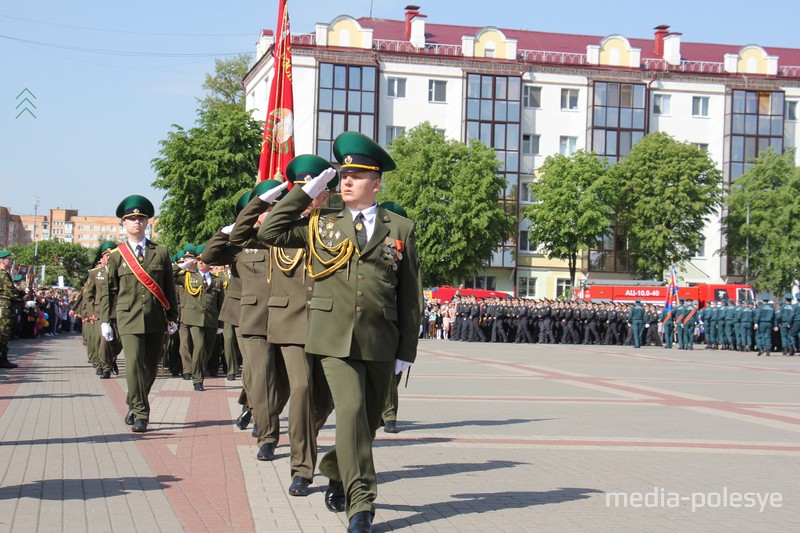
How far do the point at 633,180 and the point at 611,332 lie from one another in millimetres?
26708

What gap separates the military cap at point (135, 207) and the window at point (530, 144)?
2442 inches

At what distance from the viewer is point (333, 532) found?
5859mm

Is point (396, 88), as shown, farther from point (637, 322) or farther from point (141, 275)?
point (141, 275)

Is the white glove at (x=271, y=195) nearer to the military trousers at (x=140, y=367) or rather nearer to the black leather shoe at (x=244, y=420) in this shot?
the military trousers at (x=140, y=367)

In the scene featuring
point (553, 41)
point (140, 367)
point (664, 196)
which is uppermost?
point (553, 41)

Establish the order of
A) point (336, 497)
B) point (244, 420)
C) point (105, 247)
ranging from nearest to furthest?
1. point (336, 497)
2. point (244, 420)
3. point (105, 247)

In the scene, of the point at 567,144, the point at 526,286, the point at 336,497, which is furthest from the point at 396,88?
the point at 336,497

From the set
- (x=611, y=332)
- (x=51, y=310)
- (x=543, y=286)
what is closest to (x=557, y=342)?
(x=611, y=332)

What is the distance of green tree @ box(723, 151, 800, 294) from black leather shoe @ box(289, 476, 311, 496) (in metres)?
62.3

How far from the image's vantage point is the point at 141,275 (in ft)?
33.6

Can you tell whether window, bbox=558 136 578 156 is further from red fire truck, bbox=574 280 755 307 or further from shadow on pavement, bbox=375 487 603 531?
shadow on pavement, bbox=375 487 603 531

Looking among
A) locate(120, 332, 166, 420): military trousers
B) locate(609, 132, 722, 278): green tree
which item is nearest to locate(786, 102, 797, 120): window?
locate(609, 132, 722, 278): green tree

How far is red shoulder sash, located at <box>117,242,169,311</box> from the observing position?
10.2 m

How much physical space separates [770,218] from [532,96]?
1774 centimetres
